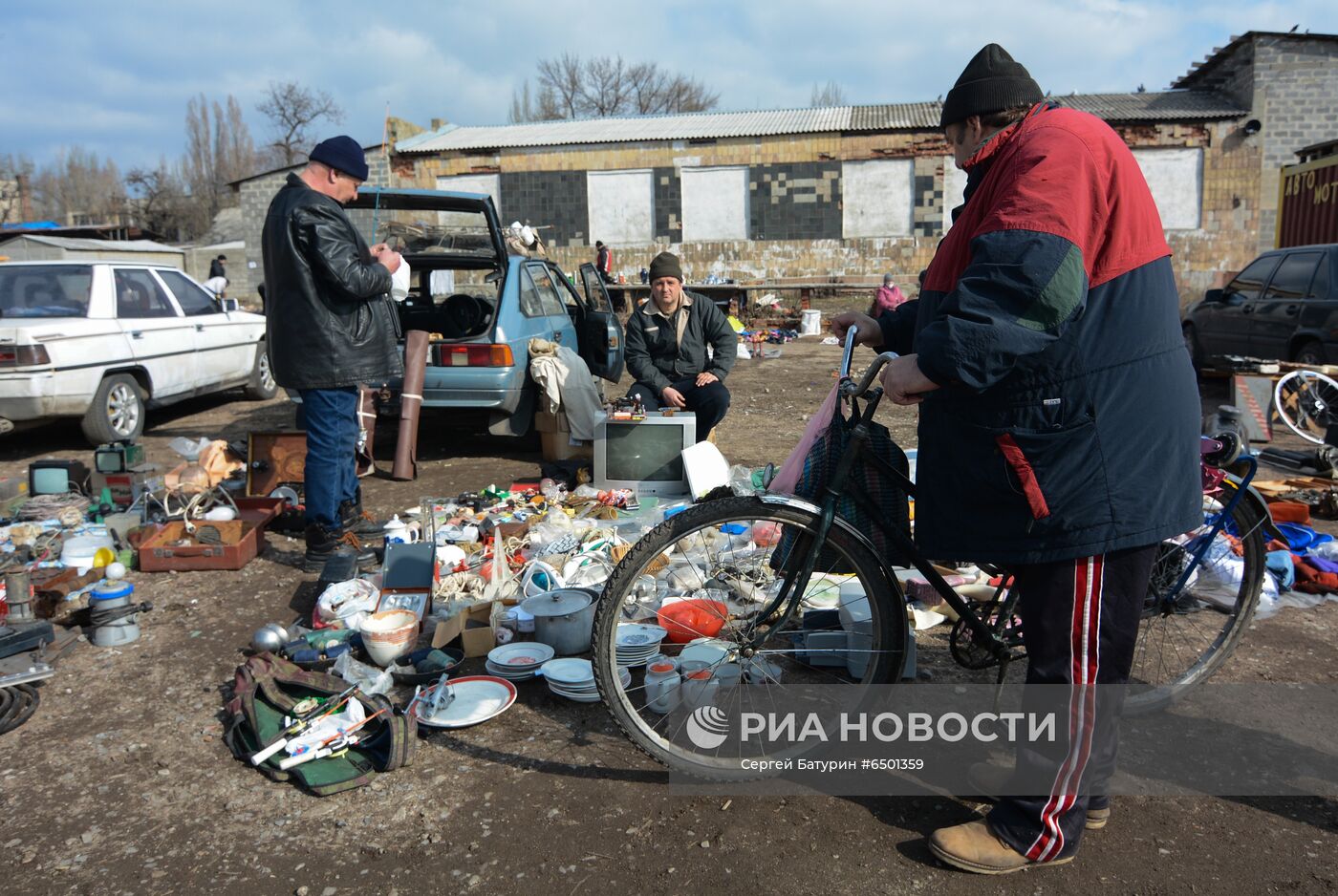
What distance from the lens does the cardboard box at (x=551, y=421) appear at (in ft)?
22.6

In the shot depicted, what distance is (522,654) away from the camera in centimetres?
352

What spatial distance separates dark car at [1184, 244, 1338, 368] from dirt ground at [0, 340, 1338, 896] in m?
6.89

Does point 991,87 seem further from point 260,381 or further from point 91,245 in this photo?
point 91,245

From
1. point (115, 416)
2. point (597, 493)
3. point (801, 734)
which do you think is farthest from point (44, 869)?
point (115, 416)

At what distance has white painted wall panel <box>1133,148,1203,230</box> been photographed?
23594 millimetres

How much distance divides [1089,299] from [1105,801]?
4.48 feet

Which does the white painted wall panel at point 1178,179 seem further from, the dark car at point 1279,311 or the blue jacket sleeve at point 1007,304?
the blue jacket sleeve at point 1007,304

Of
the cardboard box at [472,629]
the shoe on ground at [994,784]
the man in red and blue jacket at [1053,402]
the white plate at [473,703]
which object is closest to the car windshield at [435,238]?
the cardboard box at [472,629]

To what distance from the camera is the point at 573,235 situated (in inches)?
1061

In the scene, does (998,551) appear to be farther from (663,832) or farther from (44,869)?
(44,869)

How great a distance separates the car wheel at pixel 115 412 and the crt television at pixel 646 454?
451cm

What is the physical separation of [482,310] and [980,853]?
6.91m

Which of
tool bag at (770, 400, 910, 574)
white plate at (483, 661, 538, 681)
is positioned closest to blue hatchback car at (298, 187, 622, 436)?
white plate at (483, 661, 538, 681)

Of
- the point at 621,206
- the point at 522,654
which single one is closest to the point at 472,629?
the point at 522,654
